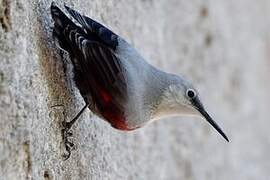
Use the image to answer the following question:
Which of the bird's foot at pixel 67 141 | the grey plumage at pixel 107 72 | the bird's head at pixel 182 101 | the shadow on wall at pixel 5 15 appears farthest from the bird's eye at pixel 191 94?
the shadow on wall at pixel 5 15

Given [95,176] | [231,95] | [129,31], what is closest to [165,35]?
[129,31]

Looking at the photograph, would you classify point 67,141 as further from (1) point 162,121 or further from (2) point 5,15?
(1) point 162,121

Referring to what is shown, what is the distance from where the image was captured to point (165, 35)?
3.68m

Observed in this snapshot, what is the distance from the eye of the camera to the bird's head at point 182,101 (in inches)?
96.2

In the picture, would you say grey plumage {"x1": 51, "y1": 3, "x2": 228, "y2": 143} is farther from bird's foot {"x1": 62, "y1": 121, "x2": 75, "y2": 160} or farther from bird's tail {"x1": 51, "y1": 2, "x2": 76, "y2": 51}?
bird's foot {"x1": 62, "y1": 121, "x2": 75, "y2": 160}

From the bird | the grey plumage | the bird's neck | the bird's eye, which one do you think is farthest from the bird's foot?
the bird's eye

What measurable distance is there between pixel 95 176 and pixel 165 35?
4.81 ft

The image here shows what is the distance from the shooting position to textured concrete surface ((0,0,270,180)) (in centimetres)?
175

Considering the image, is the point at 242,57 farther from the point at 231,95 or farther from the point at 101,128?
the point at 101,128

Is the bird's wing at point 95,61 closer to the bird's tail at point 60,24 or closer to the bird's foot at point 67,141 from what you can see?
the bird's tail at point 60,24

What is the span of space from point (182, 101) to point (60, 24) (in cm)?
63

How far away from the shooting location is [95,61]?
2082 mm

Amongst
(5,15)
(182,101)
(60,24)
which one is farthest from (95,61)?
(182,101)

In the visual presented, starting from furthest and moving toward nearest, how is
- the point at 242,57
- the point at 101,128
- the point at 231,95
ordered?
1. the point at 242,57
2. the point at 231,95
3. the point at 101,128
